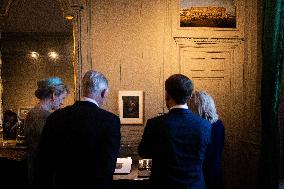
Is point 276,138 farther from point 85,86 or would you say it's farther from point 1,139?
point 1,139

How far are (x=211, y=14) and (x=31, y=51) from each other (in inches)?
89.4

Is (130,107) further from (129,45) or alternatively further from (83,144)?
(83,144)

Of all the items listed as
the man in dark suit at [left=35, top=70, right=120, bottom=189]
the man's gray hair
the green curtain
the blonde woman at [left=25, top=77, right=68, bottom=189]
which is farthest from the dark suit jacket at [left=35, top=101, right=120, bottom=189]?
the green curtain

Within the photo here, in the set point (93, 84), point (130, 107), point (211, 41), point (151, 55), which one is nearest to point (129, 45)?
point (151, 55)

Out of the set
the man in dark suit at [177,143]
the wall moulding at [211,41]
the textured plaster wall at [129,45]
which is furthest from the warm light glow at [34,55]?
the man in dark suit at [177,143]

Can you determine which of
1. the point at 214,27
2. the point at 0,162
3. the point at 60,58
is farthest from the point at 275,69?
the point at 0,162

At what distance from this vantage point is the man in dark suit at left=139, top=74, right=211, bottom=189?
2539 millimetres

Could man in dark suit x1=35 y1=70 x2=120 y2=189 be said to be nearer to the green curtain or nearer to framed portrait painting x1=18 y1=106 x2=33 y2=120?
the green curtain

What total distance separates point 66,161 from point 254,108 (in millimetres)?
2829

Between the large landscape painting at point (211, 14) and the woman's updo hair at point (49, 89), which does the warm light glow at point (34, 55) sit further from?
the large landscape painting at point (211, 14)

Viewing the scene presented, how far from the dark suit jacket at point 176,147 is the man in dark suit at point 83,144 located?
28 cm

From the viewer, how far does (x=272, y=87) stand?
11.5ft

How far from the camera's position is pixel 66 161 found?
8.32ft

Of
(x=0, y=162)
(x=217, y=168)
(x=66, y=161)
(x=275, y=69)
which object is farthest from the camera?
(x=0, y=162)
